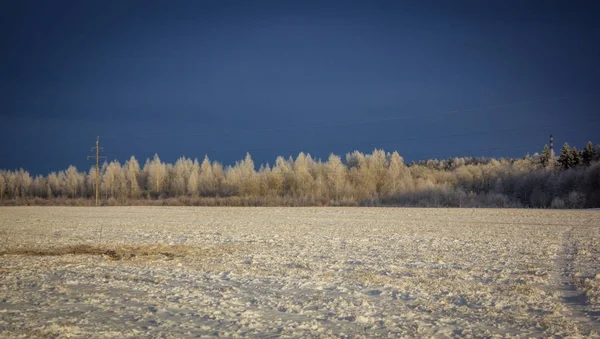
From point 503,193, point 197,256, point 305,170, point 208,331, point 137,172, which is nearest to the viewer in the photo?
point 208,331

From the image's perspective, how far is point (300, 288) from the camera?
728 centimetres

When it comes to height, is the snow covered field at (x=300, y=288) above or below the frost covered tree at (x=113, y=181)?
below

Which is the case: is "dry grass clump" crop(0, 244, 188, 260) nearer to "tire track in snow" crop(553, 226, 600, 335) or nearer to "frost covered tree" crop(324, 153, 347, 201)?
"tire track in snow" crop(553, 226, 600, 335)

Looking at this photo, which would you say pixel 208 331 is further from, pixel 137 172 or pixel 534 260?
pixel 137 172

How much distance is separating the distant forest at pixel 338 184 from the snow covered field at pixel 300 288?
85.6 ft

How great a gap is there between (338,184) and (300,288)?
35699 millimetres

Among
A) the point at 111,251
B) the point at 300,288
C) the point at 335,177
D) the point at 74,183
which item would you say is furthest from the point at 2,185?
the point at 300,288

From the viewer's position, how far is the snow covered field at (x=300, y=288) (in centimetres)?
533

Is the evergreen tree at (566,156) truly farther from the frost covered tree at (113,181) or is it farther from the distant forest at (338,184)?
the frost covered tree at (113,181)

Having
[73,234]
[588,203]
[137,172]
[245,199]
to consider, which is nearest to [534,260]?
[73,234]

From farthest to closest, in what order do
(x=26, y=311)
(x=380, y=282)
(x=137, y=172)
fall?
(x=137, y=172) → (x=380, y=282) → (x=26, y=311)

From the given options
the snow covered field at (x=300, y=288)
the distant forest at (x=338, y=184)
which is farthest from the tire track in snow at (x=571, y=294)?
the distant forest at (x=338, y=184)

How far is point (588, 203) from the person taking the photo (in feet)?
120

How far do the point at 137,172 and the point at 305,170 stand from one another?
20.5 m
